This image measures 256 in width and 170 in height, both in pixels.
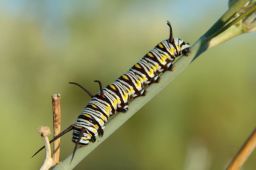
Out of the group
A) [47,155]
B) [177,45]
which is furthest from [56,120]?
[177,45]

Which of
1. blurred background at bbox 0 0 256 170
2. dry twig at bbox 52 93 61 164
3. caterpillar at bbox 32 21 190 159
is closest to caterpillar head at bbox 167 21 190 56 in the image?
caterpillar at bbox 32 21 190 159

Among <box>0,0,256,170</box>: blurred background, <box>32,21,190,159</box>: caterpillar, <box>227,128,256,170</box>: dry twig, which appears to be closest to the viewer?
<box>227,128,256,170</box>: dry twig

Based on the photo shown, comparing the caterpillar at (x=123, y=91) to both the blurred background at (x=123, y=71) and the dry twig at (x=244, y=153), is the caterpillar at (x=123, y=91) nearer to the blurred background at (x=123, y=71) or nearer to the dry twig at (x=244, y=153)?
the dry twig at (x=244, y=153)

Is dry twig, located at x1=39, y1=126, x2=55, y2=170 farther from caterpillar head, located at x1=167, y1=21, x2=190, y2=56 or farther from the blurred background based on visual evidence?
the blurred background

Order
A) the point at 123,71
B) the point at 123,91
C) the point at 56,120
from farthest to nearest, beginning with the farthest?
1. the point at 123,71
2. the point at 123,91
3. the point at 56,120

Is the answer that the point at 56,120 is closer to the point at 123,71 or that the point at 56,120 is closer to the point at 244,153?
the point at 244,153

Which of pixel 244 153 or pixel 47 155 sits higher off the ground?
pixel 47 155
